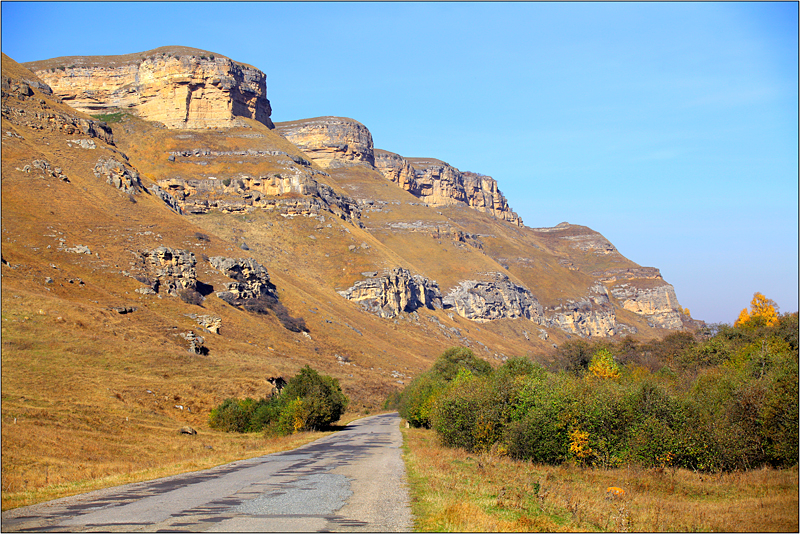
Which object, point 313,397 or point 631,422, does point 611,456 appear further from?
point 313,397

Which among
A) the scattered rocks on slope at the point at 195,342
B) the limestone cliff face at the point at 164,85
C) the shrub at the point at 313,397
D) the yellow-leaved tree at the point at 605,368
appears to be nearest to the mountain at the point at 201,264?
the scattered rocks on slope at the point at 195,342

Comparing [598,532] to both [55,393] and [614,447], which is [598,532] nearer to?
[614,447]

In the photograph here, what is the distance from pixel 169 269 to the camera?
245 feet

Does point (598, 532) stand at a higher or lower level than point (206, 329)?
lower

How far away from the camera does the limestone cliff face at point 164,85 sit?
149125 millimetres

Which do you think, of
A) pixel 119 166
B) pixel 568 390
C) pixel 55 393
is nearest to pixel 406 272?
pixel 119 166

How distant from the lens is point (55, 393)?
134 ft

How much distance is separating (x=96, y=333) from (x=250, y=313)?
28777mm

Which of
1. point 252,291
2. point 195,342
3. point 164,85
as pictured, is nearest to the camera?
point 195,342

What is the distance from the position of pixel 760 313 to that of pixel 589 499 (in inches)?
3854

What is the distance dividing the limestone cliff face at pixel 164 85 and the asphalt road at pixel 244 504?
468 ft

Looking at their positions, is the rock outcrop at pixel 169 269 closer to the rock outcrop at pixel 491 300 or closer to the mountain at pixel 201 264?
the mountain at pixel 201 264

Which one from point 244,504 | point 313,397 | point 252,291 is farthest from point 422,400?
point 252,291

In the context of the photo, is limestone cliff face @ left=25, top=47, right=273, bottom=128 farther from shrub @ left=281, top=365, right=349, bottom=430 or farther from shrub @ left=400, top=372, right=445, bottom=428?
shrub @ left=400, top=372, right=445, bottom=428
